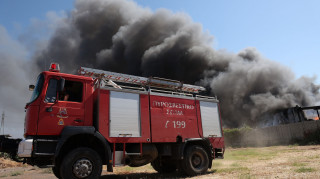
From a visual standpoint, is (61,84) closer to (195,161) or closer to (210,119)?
(195,161)

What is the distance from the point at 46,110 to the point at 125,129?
7.18 ft

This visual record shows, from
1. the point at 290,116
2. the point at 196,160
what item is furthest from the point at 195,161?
the point at 290,116

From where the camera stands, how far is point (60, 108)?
6008 mm

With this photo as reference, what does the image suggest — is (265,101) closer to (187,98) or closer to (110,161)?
(187,98)

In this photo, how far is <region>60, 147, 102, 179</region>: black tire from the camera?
5504mm

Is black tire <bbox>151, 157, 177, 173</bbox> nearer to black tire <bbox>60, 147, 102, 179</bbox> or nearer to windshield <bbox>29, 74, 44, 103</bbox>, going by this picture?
black tire <bbox>60, 147, 102, 179</bbox>

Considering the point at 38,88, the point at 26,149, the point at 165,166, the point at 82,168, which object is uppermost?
the point at 38,88

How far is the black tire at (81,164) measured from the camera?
5.50 m

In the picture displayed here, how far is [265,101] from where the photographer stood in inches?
1296

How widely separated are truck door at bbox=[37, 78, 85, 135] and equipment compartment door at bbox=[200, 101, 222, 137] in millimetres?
4488

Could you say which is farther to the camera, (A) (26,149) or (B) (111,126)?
(B) (111,126)

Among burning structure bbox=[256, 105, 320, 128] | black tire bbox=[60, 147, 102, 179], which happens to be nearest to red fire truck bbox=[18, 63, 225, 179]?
black tire bbox=[60, 147, 102, 179]

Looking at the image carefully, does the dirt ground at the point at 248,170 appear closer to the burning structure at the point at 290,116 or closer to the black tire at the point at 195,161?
the black tire at the point at 195,161

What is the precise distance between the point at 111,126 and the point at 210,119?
407 cm
